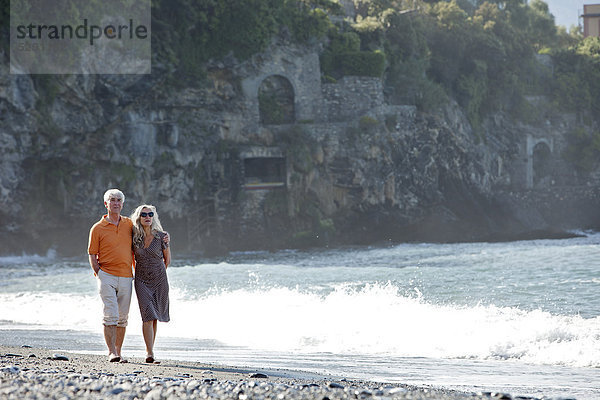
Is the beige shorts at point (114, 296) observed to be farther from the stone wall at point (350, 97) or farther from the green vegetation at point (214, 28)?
the stone wall at point (350, 97)

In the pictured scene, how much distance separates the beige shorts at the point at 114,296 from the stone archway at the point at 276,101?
23808 millimetres

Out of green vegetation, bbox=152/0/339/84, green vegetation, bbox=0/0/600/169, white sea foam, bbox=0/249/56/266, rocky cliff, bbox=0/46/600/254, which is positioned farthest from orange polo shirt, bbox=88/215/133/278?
green vegetation, bbox=152/0/339/84

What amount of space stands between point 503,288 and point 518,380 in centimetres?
601

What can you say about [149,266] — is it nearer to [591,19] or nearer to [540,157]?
[540,157]

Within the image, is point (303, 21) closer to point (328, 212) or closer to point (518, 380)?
point (328, 212)

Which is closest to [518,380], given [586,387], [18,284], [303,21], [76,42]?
[586,387]

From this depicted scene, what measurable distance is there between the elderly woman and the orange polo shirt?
0.13 metres

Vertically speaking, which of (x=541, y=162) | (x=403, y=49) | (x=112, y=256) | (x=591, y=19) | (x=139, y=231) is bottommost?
(x=112, y=256)

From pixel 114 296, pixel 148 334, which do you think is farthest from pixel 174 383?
pixel 114 296

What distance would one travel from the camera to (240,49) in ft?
95.9

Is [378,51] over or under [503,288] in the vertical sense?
over

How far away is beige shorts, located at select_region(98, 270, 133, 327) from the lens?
718 cm

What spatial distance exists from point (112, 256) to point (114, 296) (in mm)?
389

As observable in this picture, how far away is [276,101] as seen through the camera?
3103 cm
